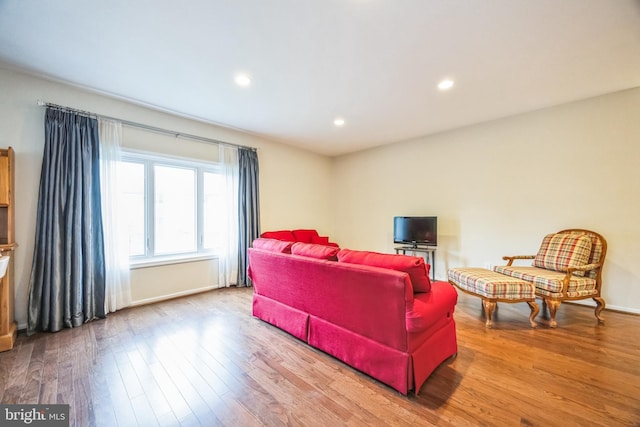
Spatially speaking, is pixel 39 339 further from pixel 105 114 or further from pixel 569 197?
pixel 569 197

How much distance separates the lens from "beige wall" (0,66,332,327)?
2.54 meters

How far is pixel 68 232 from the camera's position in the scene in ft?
8.77

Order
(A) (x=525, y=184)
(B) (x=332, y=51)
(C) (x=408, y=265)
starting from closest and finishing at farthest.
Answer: (C) (x=408, y=265)
(B) (x=332, y=51)
(A) (x=525, y=184)

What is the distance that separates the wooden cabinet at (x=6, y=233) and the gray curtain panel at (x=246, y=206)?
244 centimetres

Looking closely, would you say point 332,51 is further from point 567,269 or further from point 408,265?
point 567,269

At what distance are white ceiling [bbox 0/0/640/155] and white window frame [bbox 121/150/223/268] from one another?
0.73 meters

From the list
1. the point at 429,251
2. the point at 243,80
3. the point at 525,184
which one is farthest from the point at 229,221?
the point at 525,184

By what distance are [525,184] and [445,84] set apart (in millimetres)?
2099

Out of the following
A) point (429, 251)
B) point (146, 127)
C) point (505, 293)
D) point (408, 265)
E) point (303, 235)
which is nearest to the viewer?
point (408, 265)

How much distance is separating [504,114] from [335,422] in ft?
14.4

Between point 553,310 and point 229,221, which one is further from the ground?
point 229,221

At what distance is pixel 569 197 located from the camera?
3301mm

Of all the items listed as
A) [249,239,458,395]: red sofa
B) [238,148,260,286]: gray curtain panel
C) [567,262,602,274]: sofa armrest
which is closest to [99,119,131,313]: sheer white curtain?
[238,148,260,286]: gray curtain panel

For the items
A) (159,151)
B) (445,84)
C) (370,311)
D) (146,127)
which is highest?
(445,84)
